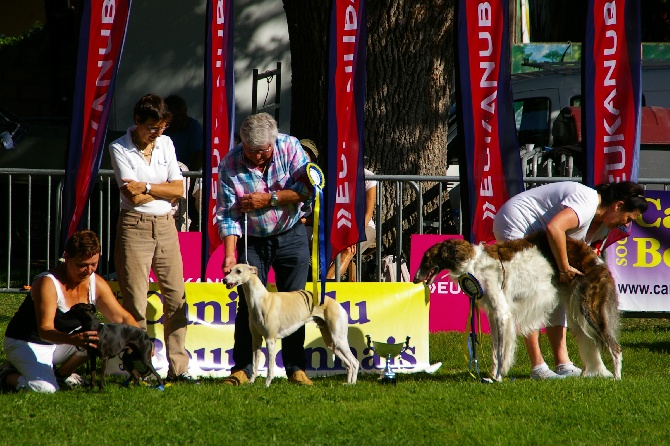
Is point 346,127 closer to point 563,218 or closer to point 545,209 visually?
point 545,209

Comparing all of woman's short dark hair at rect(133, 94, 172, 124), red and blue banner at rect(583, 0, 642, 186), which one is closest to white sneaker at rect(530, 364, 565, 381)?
red and blue banner at rect(583, 0, 642, 186)

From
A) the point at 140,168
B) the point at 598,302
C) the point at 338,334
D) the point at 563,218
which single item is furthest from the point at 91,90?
the point at 598,302

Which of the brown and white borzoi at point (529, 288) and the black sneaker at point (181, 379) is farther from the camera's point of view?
the black sneaker at point (181, 379)

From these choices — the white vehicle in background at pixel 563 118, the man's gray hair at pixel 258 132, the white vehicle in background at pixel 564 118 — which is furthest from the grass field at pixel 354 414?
the white vehicle in background at pixel 563 118

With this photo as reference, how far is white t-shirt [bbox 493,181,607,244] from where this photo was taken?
7.28 metres

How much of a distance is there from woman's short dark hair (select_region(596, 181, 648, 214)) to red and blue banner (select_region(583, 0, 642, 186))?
1436 mm

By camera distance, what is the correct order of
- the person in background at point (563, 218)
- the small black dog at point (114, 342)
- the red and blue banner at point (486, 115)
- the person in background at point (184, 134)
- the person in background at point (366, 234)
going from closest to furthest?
the small black dog at point (114, 342), the person in background at point (563, 218), the red and blue banner at point (486, 115), the person in background at point (366, 234), the person in background at point (184, 134)

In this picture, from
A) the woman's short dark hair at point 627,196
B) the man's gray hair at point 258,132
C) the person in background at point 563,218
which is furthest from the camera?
the woman's short dark hair at point 627,196

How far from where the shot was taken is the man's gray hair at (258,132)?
6816 mm

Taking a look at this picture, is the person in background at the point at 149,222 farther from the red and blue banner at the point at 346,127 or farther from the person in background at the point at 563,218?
the person in background at the point at 563,218

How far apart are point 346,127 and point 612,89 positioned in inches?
93.2

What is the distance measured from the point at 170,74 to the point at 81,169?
6320 millimetres

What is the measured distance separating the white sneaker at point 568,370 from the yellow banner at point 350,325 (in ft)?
3.66

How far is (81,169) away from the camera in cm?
841
